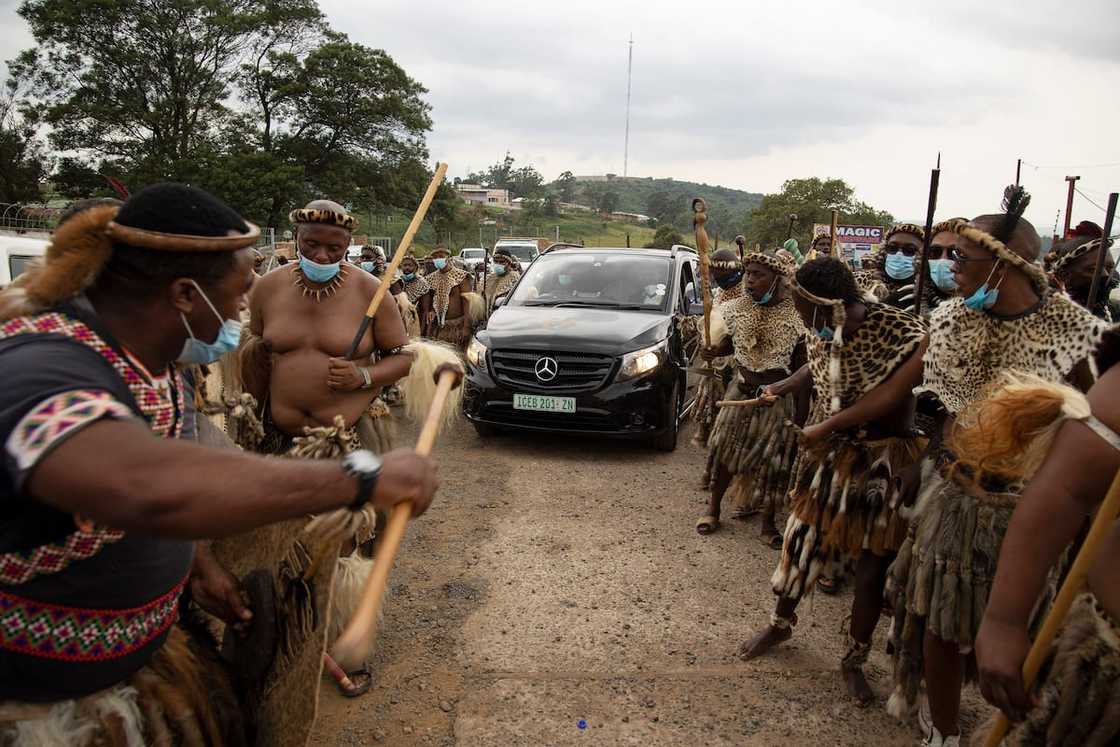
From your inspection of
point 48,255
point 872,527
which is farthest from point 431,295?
point 48,255

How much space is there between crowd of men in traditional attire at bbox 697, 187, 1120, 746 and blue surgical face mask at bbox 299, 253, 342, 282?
222 cm

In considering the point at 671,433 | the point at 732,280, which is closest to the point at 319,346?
the point at 732,280

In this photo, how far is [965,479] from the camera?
9.02 ft

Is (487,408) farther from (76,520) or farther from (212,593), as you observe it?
(76,520)

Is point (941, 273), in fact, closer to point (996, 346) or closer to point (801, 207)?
point (996, 346)

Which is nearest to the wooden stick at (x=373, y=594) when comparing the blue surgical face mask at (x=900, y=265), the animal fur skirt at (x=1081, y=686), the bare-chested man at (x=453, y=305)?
the animal fur skirt at (x=1081, y=686)

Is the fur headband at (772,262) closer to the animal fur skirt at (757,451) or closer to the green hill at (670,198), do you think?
the animal fur skirt at (757,451)

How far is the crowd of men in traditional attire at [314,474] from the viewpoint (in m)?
1.36

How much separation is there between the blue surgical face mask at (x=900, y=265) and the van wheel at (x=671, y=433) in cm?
216

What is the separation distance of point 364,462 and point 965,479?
2.31 m

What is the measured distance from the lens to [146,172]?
30.3 meters

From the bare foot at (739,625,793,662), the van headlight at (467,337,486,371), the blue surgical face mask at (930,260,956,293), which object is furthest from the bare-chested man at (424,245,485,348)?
the blue surgical face mask at (930,260,956,293)

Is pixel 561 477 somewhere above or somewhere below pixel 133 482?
below

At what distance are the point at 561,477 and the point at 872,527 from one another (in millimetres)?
3425
